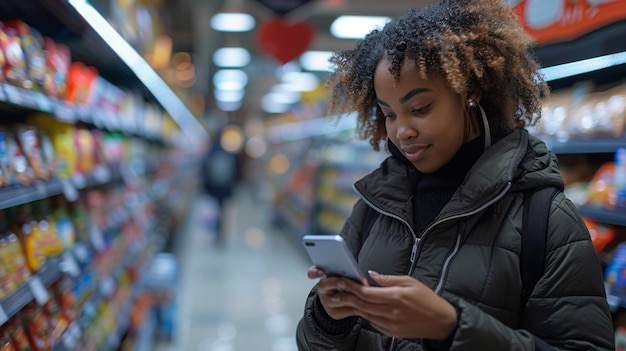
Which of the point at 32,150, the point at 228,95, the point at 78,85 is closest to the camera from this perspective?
the point at 32,150

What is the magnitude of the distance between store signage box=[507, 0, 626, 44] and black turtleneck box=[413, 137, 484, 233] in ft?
3.41

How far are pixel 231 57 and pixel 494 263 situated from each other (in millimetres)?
13951

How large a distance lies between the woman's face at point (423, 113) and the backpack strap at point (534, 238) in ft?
0.73

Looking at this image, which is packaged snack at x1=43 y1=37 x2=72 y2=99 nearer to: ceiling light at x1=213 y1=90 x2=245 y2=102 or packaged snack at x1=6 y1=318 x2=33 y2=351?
packaged snack at x1=6 y1=318 x2=33 y2=351

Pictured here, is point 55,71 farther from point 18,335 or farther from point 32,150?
point 18,335

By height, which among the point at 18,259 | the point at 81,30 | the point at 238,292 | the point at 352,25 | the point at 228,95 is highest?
the point at 352,25

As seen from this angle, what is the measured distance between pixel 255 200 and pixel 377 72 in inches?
752

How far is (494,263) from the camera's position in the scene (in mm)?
1214

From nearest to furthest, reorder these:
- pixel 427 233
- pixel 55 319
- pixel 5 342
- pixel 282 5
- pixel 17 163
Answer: pixel 427 233 → pixel 5 342 → pixel 17 163 → pixel 55 319 → pixel 282 5

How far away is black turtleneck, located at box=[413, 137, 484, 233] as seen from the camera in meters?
1.37

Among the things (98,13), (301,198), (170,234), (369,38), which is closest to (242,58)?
(301,198)

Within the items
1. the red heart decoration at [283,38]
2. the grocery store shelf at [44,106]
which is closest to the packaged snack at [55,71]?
the grocery store shelf at [44,106]

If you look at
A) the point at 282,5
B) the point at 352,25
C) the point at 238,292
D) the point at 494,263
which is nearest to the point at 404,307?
the point at 494,263

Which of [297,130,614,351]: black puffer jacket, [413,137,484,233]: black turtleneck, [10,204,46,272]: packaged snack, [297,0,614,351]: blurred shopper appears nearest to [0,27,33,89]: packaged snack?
[10,204,46,272]: packaged snack
